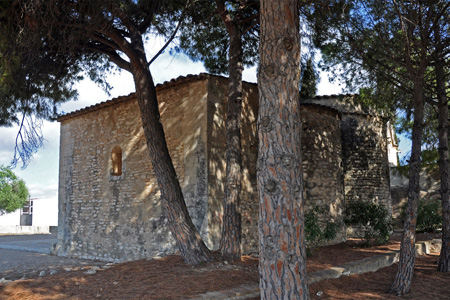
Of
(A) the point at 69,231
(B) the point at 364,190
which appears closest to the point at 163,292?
(A) the point at 69,231

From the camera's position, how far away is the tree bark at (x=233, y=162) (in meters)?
6.96

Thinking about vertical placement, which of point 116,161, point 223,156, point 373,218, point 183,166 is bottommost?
point 373,218

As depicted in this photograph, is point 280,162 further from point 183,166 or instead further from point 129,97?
point 129,97

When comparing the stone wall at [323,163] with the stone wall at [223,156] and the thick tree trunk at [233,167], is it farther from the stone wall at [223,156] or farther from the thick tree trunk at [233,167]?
the thick tree trunk at [233,167]

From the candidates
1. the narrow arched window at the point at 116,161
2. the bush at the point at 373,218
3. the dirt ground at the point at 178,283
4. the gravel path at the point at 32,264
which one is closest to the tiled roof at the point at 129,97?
the narrow arched window at the point at 116,161

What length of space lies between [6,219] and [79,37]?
43966mm

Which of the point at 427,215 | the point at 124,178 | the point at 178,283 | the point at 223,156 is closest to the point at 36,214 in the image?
the point at 124,178

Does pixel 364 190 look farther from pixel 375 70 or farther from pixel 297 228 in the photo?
pixel 297 228

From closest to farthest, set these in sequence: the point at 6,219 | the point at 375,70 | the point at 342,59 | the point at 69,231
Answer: the point at 375,70 < the point at 342,59 < the point at 69,231 < the point at 6,219

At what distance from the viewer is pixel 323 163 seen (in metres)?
11.5

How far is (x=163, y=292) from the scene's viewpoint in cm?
488

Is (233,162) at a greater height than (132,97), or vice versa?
(132,97)

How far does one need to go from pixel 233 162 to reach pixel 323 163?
5.14m

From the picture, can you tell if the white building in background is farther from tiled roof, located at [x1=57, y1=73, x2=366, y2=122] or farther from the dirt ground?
the dirt ground
